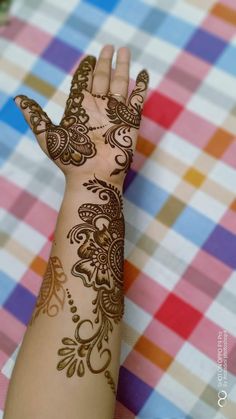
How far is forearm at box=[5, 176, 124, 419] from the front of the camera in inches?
34.6

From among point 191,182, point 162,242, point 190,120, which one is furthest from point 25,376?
point 190,120

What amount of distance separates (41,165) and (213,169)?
1.33ft

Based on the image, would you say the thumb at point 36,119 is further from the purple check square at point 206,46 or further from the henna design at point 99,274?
the purple check square at point 206,46

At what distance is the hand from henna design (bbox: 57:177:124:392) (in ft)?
0.15

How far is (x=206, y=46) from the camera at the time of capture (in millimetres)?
1309

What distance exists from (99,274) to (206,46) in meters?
0.67

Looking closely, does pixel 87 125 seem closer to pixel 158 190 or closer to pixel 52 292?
pixel 158 190

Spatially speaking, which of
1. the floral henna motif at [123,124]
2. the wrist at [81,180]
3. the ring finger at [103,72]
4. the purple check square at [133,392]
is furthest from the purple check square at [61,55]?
the purple check square at [133,392]

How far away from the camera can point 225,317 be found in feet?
3.59

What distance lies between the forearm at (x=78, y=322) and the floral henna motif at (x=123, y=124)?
0.24ft

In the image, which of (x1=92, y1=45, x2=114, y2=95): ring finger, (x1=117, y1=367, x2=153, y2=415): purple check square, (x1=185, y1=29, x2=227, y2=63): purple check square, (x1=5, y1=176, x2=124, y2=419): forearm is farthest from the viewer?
(x1=185, y1=29, x2=227, y2=63): purple check square

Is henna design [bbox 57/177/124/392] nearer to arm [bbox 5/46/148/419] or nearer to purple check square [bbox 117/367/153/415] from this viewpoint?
arm [bbox 5/46/148/419]

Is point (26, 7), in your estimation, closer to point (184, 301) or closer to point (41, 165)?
point (41, 165)

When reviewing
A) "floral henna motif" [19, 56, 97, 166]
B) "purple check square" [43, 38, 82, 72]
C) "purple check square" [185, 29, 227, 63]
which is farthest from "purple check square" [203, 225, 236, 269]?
"purple check square" [43, 38, 82, 72]
